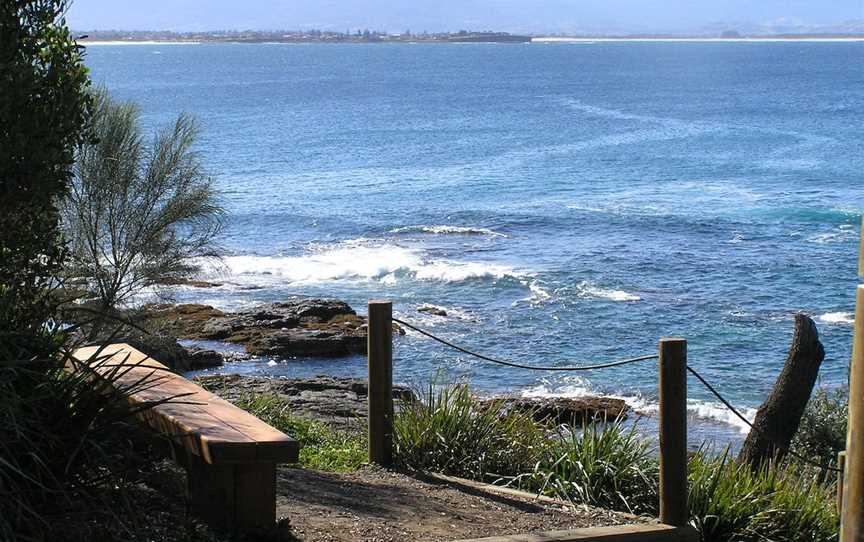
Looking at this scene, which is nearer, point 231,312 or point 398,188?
point 231,312

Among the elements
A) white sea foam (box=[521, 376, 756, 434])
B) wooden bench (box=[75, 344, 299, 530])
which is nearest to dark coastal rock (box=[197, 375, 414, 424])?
white sea foam (box=[521, 376, 756, 434])

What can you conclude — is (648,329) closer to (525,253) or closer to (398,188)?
(525,253)

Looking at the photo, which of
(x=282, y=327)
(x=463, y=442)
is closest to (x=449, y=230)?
(x=282, y=327)

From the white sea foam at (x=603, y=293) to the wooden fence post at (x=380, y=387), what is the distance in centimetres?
2078

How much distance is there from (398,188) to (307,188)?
419 centimetres

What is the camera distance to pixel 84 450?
468 centimetres

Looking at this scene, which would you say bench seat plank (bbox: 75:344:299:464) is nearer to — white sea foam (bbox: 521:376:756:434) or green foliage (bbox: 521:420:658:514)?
green foliage (bbox: 521:420:658:514)

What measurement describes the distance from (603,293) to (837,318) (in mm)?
5636

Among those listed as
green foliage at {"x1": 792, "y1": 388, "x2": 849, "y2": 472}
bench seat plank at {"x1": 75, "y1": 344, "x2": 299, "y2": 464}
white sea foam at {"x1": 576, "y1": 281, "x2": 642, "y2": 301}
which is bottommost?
white sea foam at {"x1": 576, "y1": 281, "x2": 642, "y2": 301}

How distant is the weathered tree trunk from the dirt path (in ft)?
17.3

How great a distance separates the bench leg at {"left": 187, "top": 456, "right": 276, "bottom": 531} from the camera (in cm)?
504

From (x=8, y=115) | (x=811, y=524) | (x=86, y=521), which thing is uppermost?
(x=8, y=115)

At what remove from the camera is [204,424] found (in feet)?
17.0

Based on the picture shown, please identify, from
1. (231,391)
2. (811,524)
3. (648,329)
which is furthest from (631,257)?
(811,524)
